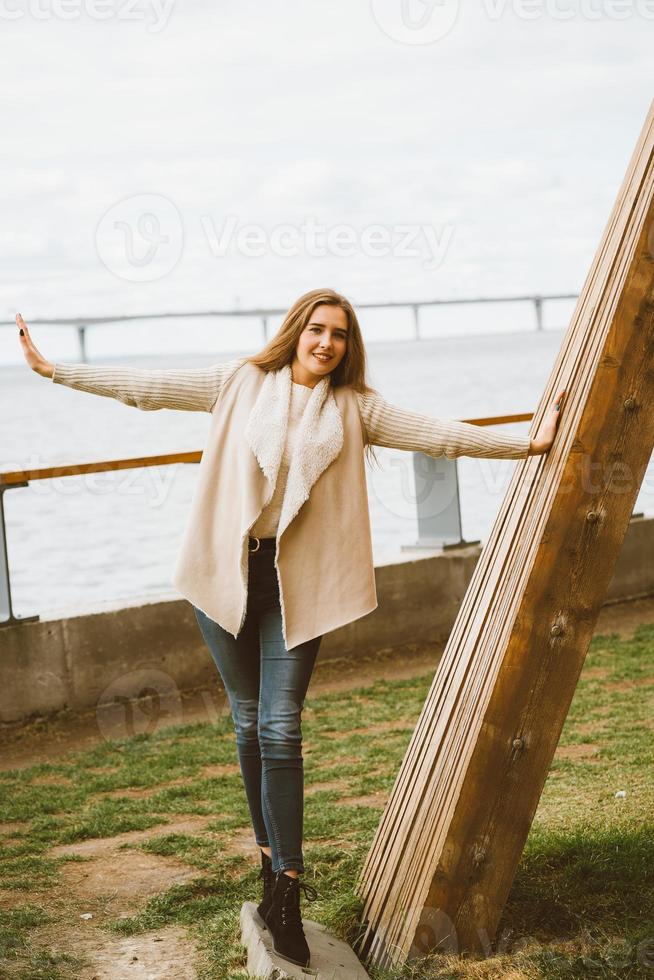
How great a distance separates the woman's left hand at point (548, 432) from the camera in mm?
3395

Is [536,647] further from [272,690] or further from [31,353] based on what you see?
[31,353]

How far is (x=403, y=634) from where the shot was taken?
7.48 m

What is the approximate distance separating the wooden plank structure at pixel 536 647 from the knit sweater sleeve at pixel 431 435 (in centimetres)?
16

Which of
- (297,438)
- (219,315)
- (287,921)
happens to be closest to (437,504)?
(297,438)

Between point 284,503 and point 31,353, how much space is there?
0.84 meters

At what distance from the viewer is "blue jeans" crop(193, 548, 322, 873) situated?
10.6 feet

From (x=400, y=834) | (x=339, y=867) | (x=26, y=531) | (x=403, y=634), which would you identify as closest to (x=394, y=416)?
(x=400, y=834)

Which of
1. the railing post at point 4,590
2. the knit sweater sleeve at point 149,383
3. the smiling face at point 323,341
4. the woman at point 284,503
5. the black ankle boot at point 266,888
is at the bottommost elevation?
the black ankle boot at point 266,888

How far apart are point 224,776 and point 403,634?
2.42 meters

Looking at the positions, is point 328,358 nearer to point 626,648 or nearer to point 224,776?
point 224,776

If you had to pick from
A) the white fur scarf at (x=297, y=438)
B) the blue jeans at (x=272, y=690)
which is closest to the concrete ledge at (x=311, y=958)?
the blue jeans at (x=272, y=690)

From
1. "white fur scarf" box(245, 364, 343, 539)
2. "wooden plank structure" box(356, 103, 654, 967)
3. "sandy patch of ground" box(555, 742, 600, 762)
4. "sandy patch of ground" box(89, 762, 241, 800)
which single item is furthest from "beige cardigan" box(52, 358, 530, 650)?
"sandy patch of ground" box(555, 742, 600, 762)

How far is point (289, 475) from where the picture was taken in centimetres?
323

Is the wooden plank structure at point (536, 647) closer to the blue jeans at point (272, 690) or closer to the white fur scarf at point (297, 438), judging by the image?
the blue jeans at point (272, 690)
